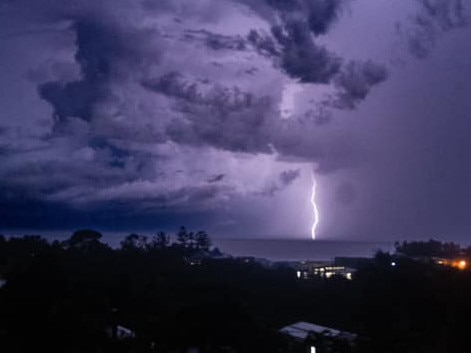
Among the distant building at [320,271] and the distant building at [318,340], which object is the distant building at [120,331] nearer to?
the distant building at [318,340]

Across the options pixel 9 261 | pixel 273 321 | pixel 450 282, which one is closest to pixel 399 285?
pixel 450 282

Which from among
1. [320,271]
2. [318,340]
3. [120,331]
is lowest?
[120,331]

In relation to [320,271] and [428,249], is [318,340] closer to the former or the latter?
[320,271]

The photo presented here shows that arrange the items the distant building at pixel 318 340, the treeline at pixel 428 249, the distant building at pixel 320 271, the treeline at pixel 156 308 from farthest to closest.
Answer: the treeline at pixel 428 249, the distant building at pixel 320 271, the distant building at pixel 318 340, the treeline at pixel 156 308

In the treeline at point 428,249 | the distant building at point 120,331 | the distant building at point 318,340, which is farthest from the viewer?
the treeline at point 428,249

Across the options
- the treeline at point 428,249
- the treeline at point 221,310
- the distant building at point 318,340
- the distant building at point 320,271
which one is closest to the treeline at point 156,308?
the treeline at point 221,310

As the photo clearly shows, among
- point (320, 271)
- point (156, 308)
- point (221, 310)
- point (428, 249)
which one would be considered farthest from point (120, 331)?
point (428, 249)

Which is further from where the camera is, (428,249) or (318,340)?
(428,249)

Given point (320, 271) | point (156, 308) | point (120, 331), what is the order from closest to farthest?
point (120, 331) → point (156, 308) → point (320, 271)

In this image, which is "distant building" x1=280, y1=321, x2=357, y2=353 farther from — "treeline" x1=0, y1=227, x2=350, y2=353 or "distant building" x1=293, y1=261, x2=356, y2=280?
"distant building" x1=293, y1=261, x2=356, y2=280

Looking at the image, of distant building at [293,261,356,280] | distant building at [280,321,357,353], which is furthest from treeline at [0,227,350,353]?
distant building at [293,261,356,280]

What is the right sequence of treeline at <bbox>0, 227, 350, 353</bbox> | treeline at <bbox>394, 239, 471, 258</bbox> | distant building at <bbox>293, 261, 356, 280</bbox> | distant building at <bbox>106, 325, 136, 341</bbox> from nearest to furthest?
treeline at <bbox>0, 227, 350, 353</bbox>
distant building at <bbox>106, 325, 136, 341</bbox>
distant building at <bbox>293, 261, 356, 280</bbox>
treeline at <bbox>394, 239, 471, 258</bbox>
